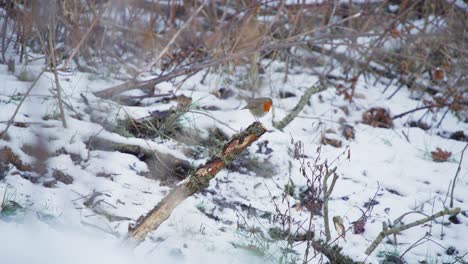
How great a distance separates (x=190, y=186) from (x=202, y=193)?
0.80 metres

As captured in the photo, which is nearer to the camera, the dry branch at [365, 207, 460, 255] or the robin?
the dry branch at [365, 207, 460, 255]

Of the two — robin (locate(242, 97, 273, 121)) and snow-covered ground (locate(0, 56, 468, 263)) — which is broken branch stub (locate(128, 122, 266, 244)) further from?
robin (locate(242, 97, 273, 121))

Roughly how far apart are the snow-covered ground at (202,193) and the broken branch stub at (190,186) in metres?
0.13

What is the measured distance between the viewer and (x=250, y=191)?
3844 mm

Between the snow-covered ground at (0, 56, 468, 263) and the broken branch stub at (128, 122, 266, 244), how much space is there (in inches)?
Result: 5.1

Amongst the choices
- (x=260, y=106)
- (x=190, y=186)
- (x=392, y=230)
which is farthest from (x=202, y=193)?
(x=392, y=230)

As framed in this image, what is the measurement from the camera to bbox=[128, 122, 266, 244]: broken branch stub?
2768 millimetres

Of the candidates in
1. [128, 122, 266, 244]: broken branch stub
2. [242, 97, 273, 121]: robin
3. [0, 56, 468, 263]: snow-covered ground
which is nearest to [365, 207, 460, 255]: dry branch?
[0, 56, 468, 263]: snow-covered ground

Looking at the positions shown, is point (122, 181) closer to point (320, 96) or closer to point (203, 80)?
point (203, 80)

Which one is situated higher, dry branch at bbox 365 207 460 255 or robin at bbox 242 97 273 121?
robin at bbox 242 97 273 121

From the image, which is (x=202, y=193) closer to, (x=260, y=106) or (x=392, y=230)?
(x=260, y=106)

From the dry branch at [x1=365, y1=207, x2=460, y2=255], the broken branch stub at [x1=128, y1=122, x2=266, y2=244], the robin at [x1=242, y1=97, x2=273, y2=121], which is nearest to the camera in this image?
the broken branch stub at [x1=128, y1=122, x2=266, y2=244]

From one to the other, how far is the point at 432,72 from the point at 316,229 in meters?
3.22

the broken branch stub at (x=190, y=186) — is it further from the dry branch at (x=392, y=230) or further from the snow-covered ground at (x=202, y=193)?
the dry branch at (x=392, y=230)
